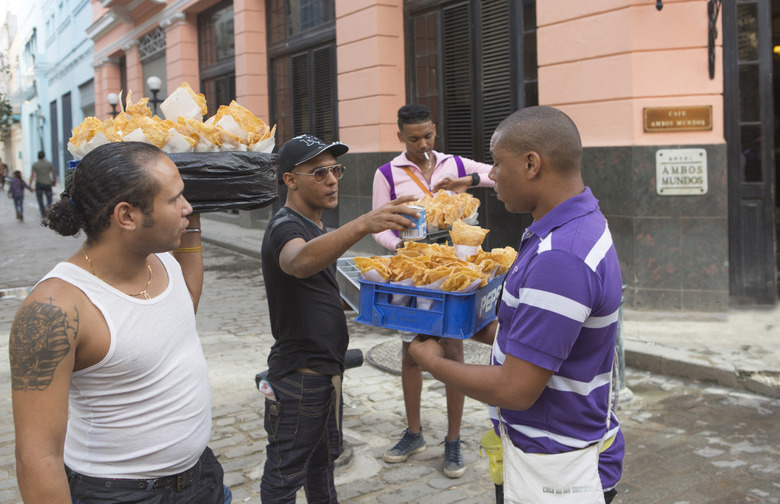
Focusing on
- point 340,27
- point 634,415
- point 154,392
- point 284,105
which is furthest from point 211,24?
point 154,392

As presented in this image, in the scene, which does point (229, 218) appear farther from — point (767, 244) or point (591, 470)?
point (591, 470)

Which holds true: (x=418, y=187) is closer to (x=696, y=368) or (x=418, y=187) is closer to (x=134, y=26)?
(x=696, y=368)

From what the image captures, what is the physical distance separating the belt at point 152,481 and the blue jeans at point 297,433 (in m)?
0.80

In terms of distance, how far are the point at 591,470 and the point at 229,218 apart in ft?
59.6

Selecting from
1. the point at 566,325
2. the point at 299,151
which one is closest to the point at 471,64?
the point at 299,151

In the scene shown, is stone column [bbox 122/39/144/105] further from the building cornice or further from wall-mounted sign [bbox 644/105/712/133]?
wall-mounted sign [bbox 644/105/712/133]

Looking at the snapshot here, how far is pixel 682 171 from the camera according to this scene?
766cm

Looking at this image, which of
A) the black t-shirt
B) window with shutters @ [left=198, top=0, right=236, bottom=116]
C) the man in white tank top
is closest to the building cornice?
window with shutters @ [left=198, top=0, right=236, bottom=116]

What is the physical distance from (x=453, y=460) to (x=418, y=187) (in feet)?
5.94

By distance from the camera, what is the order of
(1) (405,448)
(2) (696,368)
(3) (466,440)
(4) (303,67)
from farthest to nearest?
(4) (303,67) → (2) (696,368) → (3) (466,440) → (1) (405,448)

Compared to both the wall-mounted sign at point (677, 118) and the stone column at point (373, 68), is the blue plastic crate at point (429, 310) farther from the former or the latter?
the stone column at point (373, 68)

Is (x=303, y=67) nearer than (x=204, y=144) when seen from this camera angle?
No

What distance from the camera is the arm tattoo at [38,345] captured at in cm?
183

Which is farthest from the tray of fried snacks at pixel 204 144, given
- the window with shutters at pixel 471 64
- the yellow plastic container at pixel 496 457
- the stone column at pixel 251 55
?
the stone column at pixel 251 55
